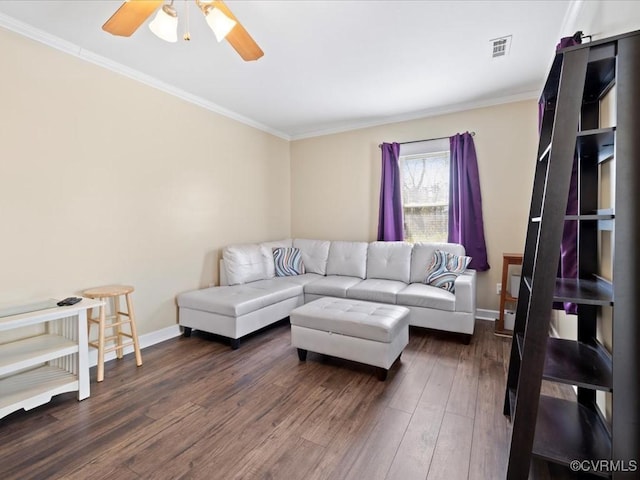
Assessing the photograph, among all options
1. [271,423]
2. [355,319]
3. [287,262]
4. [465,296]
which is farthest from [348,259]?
[271,423]

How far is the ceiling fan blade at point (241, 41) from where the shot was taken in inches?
67.3

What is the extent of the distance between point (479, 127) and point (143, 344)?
4.41 m

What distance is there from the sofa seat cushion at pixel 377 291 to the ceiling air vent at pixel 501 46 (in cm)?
239

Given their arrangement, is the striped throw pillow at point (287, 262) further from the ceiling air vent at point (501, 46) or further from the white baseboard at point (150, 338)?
the ceiling air vent at point (501, 46)

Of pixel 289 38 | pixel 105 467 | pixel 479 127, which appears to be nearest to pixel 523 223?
pixel 479 127

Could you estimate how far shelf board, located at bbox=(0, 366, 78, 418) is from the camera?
1.84 metres

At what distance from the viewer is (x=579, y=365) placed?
51.6 inches

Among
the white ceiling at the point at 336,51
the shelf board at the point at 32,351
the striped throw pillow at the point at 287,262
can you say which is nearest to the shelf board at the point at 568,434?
the white ceiling at the point at 336,51

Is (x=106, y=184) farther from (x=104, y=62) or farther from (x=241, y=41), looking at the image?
(x=241, y=41)

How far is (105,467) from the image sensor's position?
60.0 inches

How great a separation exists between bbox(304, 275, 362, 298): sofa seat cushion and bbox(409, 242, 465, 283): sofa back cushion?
0.70m

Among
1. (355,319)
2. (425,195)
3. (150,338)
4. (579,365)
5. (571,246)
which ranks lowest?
(150,338)

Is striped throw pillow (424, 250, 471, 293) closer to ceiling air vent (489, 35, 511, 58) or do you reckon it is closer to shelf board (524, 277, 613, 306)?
shelf board (524, 277, 613, 306)

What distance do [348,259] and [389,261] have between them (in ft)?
1.87
